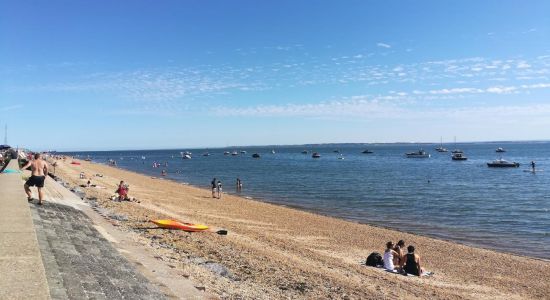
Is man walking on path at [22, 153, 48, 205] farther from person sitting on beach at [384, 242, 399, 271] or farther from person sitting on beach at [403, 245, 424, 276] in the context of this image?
person sitting on beach at [403, 245, 424, 276]

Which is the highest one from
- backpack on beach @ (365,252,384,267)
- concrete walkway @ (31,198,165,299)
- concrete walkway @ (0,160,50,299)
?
concrete walkway @ (0,160,50,299)

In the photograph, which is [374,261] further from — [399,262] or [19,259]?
[19,259]

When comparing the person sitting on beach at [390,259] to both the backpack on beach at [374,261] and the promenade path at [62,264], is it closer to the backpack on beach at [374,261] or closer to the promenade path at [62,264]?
the backpack on beach at [374,261]

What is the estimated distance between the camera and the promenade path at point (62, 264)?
5.99 metres

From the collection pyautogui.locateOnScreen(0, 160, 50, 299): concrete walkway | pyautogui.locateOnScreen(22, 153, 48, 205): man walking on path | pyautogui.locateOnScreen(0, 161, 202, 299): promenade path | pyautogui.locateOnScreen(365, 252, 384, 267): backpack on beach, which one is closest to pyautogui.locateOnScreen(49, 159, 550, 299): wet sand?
pyautogui.locateOnScreen(365, 252, 384, 267): backpack on beach

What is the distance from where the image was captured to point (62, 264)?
804cm

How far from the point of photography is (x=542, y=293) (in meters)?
13.4

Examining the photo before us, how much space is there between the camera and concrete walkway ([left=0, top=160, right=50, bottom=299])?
545 cm

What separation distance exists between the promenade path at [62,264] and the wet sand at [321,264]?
1.36 meters

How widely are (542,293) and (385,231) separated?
10346 mm

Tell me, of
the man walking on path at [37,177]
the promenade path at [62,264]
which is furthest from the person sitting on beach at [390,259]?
the man walking on path at [37,177]

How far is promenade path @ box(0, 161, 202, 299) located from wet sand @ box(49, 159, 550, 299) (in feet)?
4.45

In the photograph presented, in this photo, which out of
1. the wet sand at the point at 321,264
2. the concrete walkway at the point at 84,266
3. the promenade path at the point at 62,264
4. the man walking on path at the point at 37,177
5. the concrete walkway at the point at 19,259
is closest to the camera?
the concrete walkway at the point at 19,259

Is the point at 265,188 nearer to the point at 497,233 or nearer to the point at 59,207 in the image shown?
the point at 497,233
